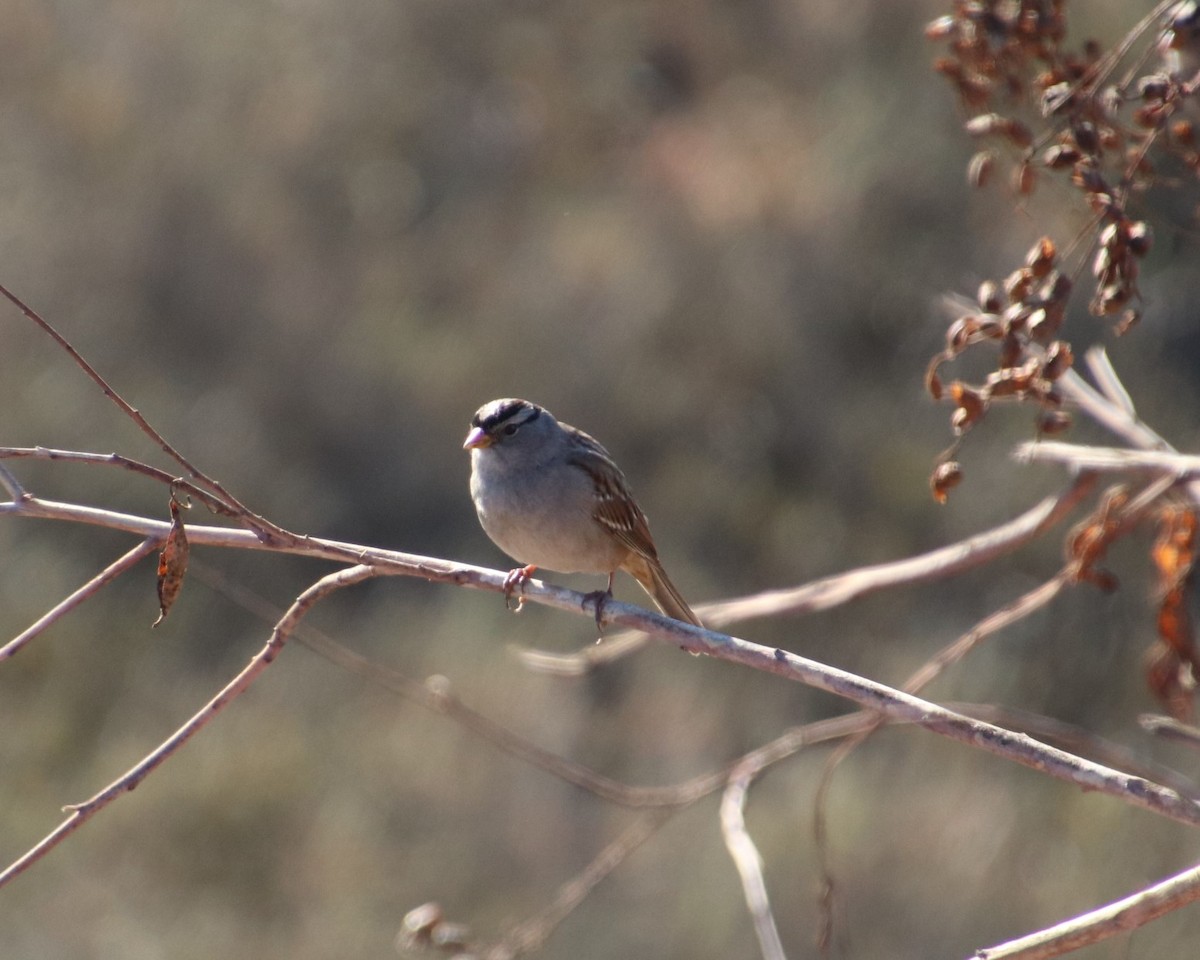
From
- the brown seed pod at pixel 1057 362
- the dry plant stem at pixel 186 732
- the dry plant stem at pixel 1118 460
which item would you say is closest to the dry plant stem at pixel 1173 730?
the brown seed pod at pixel 1057 362

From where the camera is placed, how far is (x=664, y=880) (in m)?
7.84

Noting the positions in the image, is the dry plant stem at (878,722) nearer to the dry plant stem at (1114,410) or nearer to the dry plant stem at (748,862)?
the dry plant stem at (748,862)

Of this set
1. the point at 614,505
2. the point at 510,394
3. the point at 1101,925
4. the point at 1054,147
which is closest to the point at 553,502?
the point at 614,505

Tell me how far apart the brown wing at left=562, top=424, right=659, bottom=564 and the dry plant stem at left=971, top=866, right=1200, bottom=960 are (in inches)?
98.9

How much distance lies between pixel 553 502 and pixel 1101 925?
8.35 feet

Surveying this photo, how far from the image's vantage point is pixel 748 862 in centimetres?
346

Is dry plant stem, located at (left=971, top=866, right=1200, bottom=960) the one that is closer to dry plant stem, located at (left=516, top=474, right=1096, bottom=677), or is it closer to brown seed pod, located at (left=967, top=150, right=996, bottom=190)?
dry plant stem, located at (left=516, top=474, right=1096, bottom=677)

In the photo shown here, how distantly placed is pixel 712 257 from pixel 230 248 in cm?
453

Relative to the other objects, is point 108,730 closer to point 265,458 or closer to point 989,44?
point 265,458

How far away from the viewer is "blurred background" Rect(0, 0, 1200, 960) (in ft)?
27.0

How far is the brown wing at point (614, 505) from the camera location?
4.71 m

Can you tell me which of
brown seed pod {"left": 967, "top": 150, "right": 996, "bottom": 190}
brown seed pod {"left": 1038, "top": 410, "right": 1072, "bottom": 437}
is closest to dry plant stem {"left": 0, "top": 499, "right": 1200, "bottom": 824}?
brown seed pod {"left": 1038, "top": 410, "right": 1072, "bottom": 437}

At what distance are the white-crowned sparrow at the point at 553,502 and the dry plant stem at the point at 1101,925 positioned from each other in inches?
80.8

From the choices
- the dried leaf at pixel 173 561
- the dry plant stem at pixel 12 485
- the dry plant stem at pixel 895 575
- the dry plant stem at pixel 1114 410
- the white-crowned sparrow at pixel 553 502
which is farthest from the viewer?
the white-crowned sparrow at pixel 553 502
